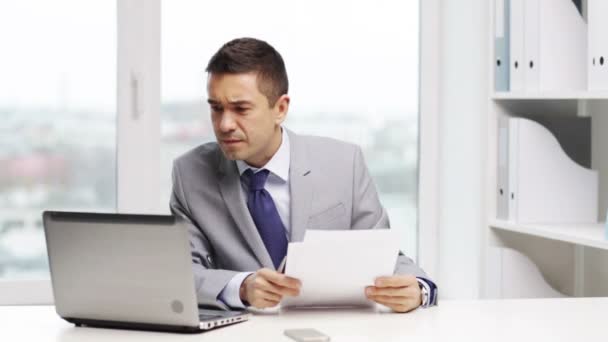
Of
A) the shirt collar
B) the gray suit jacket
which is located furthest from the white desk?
the shirt collar

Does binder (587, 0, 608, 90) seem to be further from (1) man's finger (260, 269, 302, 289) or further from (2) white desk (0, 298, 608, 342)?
(1) man's finger (260, 269, 302, 289)

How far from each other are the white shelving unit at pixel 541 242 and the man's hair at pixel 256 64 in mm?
1017

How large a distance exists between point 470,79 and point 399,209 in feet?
1.97

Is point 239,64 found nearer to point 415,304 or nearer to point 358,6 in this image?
point 415,304

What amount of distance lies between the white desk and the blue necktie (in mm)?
411

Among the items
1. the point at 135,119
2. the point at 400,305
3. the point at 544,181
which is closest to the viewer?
the point at 400,305

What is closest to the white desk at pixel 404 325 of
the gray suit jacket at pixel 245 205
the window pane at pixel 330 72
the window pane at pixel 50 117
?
the gray suit jacket at pixel 245 205

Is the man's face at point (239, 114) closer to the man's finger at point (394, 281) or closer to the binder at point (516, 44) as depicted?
the man's finger at point (394, 281)

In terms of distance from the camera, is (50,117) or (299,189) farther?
(50,117)

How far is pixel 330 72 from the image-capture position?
403cm

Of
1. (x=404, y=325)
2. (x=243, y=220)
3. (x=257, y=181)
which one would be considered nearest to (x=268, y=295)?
(x=404, y=325)

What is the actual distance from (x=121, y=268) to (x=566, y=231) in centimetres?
161

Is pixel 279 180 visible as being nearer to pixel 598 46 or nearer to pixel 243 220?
pixel 243 220

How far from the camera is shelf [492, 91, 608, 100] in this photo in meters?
3.01
